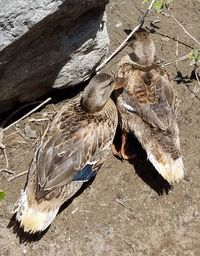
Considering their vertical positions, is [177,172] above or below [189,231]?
above

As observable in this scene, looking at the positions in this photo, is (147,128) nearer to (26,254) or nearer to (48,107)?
(48,107)

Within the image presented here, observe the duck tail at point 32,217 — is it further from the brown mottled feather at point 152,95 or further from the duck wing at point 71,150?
the brown mottled feather at point 152,95

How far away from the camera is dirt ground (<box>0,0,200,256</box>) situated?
493cm

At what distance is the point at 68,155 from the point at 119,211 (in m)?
0.72

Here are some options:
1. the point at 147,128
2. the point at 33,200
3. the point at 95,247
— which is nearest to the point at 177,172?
the point at 147,128

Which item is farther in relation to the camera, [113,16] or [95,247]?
[113,16]

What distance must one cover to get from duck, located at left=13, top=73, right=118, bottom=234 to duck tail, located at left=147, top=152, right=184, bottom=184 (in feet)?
1.59

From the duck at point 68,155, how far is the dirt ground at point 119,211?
0.67 ft

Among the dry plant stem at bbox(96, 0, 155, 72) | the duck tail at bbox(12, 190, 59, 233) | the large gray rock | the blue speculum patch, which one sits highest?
the large gray rock

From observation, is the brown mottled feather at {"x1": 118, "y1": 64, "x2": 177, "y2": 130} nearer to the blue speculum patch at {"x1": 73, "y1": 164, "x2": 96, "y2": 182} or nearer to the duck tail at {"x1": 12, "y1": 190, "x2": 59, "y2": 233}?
the blue speculum patch at {"x1": 73, "y1": 164, "x2": 96, "y2": 182}

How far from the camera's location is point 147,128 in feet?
17.3

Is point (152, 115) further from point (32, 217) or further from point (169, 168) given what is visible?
point (32, 217)

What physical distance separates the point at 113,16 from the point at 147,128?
6.32 feet

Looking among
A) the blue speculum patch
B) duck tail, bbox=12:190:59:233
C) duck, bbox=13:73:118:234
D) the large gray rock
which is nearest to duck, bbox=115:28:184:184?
duck, bbox=13:73:118:234
